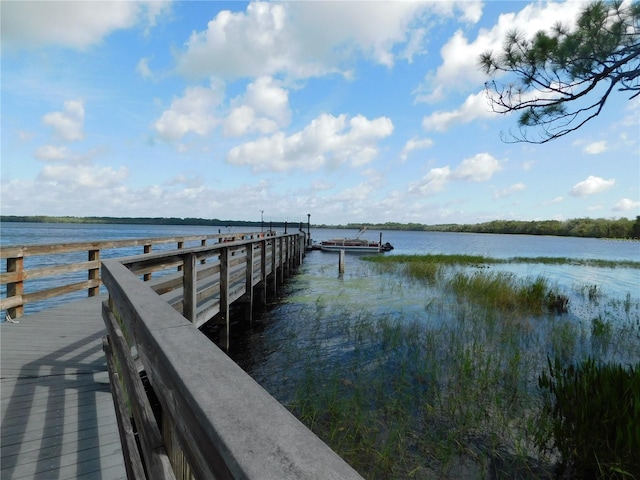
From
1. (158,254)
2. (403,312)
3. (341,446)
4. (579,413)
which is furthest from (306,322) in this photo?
(579,413)

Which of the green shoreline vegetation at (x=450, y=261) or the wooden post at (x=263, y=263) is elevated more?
the wooden post at (x=263, y=263)

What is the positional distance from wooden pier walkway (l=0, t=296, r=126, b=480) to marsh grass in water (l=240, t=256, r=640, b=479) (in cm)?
237

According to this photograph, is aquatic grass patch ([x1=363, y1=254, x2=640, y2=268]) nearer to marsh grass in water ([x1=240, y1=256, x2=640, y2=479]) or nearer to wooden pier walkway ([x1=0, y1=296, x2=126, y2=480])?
marsh grass in water ([x1=240, y1=256, x2=640, y2=479])

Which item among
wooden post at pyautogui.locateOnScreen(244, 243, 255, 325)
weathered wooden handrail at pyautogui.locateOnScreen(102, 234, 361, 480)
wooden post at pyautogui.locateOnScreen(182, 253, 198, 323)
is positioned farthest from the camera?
wooden post at pyautogui.locateOnScreen(244, 243, 255, 325)

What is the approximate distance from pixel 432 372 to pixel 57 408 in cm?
492

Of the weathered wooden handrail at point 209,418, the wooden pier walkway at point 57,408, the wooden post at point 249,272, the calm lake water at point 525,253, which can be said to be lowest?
the calm lake water at point 525,253

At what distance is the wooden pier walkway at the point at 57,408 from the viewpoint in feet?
7.49

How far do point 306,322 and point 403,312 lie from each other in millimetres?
2876

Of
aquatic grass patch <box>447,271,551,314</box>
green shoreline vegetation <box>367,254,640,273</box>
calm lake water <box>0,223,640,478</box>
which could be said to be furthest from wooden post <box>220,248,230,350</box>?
green shoreline vegetation <box>367,254,640,273</box>

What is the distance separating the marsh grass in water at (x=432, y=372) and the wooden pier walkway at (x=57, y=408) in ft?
7.77

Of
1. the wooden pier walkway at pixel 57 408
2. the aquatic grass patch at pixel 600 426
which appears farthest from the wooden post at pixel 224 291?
the aquatic grass patch at pixel 600 426

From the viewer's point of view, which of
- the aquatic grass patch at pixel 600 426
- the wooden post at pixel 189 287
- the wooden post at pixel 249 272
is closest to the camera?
the aquatic grass patch at pixel 600 426

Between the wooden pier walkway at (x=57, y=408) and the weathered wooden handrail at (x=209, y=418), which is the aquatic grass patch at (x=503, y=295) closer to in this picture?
the wooden pier walkway at (x=57, y=408)

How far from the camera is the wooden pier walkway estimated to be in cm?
228
